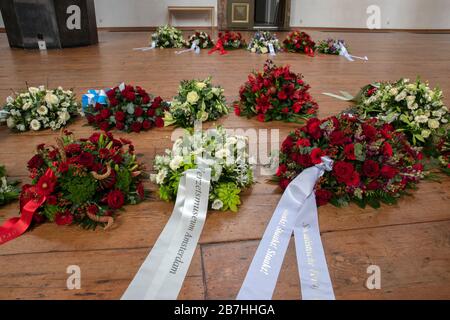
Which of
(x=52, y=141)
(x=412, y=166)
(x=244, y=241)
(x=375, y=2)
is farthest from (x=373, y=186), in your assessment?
(x=375, y=2)

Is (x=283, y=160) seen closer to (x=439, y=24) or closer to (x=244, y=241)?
(x=244, y=241)

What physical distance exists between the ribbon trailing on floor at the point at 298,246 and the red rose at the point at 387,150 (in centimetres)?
23

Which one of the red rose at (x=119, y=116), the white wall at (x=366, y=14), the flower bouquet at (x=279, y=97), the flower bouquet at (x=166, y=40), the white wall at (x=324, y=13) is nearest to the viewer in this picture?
the red rose at (x=119, y=116)

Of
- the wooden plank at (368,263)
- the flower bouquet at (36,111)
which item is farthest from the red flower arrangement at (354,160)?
the flower bouquet at (36,111)

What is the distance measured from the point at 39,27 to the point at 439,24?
9.34 metres

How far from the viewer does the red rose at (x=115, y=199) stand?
1.33 meters

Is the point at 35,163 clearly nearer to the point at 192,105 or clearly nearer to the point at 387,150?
the point at 192,105

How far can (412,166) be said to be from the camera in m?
1.56

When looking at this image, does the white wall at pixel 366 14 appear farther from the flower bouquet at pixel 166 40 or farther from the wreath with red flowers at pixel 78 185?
the wreath with red flowers at pixel 78 185

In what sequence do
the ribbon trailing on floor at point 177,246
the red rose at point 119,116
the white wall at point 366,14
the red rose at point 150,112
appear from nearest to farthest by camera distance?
the ribbon trailing on floor at point 177,246
the red rose at point 119,116
the red rose at point 150,112
the white wall at point 366,14

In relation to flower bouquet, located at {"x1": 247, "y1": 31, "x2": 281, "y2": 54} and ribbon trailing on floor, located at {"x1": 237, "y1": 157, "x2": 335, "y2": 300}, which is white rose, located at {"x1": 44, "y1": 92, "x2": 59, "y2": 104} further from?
flower bouquet, located at {"x1": 247, "y1": 31, "x2": 281, "y2": 54}

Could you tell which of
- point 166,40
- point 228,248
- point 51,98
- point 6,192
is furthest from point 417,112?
point 166,40

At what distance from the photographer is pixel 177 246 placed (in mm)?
1197

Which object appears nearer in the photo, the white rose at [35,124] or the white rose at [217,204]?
the white rose at [217,204]
